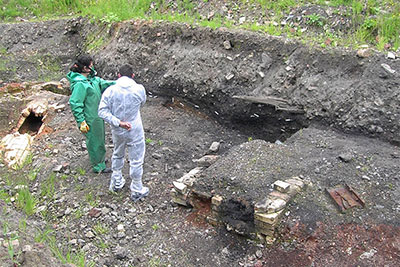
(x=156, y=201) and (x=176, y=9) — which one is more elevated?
(x=176, y=9)

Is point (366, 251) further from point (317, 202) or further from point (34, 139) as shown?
point (34, 139)

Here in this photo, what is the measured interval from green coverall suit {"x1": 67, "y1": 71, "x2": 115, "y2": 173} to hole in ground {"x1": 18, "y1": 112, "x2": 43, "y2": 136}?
2171 mm

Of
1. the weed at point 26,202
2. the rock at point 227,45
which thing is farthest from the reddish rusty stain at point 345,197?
the rock at point 227,45

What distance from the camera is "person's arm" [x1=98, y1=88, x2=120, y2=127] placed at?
14.8ft

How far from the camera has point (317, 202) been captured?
4.20 meters

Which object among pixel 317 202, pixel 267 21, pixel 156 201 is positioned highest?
pixel 267 21

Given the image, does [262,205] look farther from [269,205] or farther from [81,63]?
[81,63]

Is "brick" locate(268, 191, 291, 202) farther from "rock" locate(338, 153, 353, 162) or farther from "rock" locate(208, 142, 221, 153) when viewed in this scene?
"rock" locate(208, 142, 221, 153)

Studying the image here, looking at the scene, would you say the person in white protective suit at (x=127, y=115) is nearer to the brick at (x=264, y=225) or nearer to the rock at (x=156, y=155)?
the rock at (x=156, y=155)

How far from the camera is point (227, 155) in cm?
498

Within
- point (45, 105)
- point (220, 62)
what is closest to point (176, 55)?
point (220, 62)

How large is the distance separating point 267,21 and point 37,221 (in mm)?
5280

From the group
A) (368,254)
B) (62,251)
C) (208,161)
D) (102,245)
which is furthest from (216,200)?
(62,251)

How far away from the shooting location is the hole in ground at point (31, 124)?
697 centimetres
